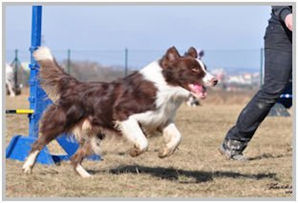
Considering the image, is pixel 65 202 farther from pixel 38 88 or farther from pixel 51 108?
pixel 38 88

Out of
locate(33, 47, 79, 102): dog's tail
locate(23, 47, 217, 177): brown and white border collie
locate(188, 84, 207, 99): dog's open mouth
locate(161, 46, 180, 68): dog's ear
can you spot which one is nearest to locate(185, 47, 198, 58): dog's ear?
locate(23, 47, 217, 177): brown and white border collie

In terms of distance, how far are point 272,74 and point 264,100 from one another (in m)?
0.35

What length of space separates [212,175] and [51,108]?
1702 millimetres

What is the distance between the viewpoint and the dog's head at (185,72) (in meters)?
5.55

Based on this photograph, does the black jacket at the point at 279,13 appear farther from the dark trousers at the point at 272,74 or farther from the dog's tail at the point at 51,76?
the dog's tail at the point at 51,76

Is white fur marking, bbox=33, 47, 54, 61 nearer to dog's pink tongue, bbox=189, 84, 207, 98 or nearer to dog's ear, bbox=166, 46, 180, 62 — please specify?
dog's ear, bbox=166, 46, 180, 62

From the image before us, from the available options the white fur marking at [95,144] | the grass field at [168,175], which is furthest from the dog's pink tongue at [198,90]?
the white fur marking at [95,144]

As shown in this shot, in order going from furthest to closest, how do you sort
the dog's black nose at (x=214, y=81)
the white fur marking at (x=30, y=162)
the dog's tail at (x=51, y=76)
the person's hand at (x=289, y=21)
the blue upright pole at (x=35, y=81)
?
the blue upright pole at (x=35, y=81) → the person's hand at (x=289, y=21) → the dog's tail at (x=51, y=76) → the white fur marking at (x=30, y=162) → the dog's black nose at (x=214, y=81)

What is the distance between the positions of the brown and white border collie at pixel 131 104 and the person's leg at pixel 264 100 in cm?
132

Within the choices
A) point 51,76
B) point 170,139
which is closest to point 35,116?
point 51,76

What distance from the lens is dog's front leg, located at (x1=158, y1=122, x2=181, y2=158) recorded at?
566 centimetres

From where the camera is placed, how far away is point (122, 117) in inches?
221

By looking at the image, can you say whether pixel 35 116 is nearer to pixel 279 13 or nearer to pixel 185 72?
pixel 185 72

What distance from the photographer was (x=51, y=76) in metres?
6.15
